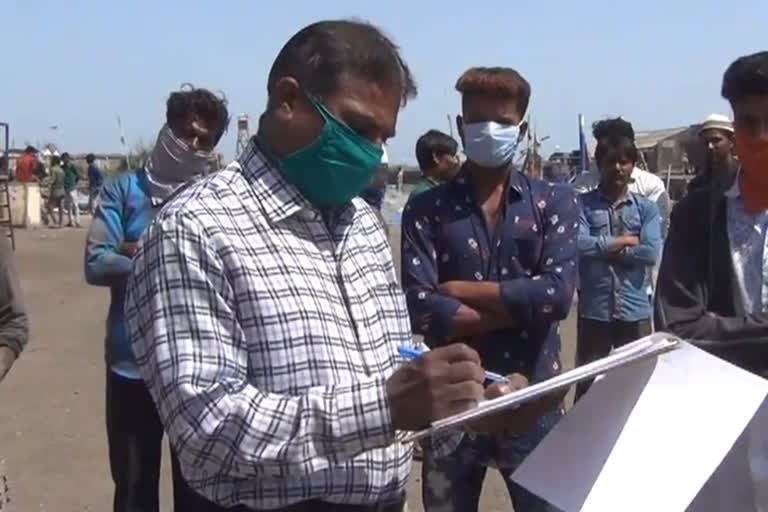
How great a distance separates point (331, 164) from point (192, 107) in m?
2.69

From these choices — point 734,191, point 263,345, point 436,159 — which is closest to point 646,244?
point 436,159

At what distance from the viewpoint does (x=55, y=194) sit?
28422 mm

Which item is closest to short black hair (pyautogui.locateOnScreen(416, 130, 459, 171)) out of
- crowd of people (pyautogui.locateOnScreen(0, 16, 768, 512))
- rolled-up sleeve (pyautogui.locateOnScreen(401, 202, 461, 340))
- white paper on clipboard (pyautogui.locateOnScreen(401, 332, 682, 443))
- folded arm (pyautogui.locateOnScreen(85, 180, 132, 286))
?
folded arm (pyautogui.locateOnScreen(85, 180, 132, 286))

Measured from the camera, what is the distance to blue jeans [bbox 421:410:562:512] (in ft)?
13.4

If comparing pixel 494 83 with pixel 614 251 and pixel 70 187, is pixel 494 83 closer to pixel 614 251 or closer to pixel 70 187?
pixel 614 251

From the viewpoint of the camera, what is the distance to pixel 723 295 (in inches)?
132

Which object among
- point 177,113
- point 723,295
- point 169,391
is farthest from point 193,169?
point 169,391

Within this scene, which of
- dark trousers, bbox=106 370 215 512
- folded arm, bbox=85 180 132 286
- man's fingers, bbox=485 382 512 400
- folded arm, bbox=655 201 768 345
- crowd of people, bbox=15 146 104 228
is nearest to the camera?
man's fingers, bbox=485 382 512 400

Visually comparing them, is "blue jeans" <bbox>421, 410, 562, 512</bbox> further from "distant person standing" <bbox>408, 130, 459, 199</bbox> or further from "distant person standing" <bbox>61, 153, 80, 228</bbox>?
"distant person standing" <bbox>61, 153, 80, 228</bbox>

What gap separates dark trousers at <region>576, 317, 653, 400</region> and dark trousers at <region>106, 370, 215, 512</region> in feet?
9.24

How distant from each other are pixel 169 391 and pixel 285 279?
0.31m

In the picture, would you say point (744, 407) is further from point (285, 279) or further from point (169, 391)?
point (169, 391)

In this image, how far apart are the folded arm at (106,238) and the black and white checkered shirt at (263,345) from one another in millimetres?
2510

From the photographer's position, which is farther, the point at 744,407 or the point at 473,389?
the point at 744,407
